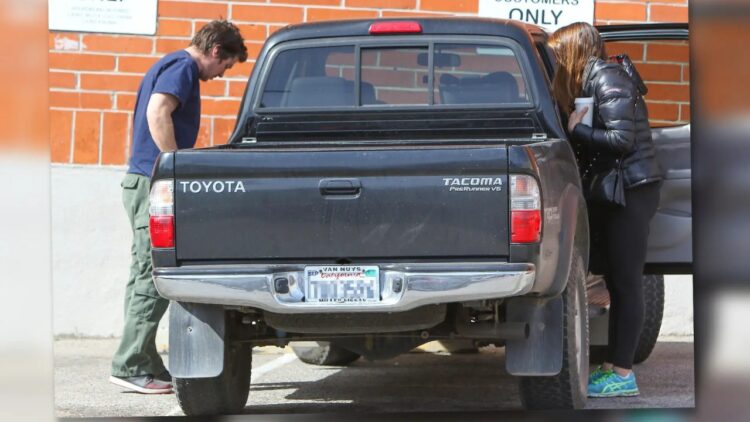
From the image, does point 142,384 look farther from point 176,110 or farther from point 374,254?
point 374,254

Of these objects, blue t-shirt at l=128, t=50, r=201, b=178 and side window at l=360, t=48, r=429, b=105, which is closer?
side window at l=360, t=48, r=429, b=105

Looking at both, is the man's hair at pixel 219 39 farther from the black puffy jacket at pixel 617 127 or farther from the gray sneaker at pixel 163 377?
the black puffy jacket at pixel 617 127

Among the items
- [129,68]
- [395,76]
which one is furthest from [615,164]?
[129,68]

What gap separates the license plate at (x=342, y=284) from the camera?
5402 mm

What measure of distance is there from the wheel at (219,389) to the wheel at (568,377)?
137 centimetres

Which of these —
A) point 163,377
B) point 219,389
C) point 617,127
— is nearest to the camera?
point 219,389

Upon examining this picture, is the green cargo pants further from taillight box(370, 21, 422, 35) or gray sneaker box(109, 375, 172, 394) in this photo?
taillight box(370, 21, 422, 35)

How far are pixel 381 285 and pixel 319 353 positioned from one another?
10.0 feet

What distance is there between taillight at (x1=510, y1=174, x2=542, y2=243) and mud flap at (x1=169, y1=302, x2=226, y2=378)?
1.37 metres

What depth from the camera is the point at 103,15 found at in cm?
916

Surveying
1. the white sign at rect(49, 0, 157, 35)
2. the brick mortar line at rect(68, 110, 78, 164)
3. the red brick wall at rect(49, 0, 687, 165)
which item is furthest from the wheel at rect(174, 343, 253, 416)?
the white sign at rect(49, 0, 157, 35)

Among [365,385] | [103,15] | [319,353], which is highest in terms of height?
[103,15]

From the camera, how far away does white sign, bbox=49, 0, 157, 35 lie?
9133 mm

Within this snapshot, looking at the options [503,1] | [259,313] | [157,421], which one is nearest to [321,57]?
[259,313]
